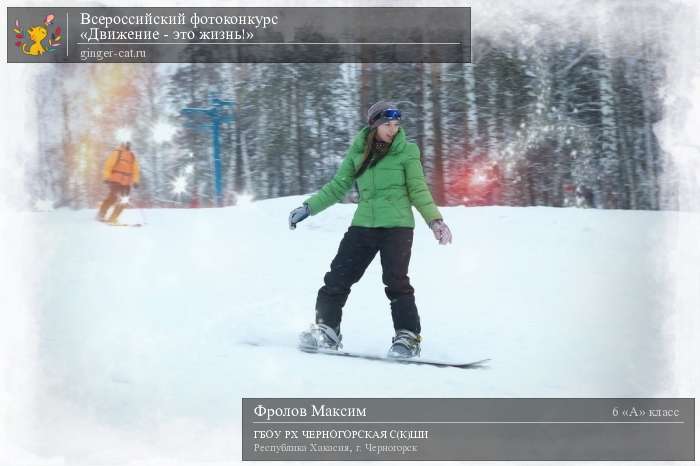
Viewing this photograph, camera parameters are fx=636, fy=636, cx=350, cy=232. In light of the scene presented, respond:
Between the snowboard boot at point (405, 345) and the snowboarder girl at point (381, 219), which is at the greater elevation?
the snowboarder girl at point (381, 219)

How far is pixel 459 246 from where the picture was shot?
4.00m

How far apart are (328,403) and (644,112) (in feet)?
8.34

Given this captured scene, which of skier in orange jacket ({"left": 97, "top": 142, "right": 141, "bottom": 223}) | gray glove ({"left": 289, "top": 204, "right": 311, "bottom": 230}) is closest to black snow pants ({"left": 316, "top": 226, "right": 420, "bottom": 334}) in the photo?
gray glove ({"left": 289, "top": 204, "right": 311, "bottom": 230})

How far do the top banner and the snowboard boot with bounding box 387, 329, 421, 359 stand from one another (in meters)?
1.60

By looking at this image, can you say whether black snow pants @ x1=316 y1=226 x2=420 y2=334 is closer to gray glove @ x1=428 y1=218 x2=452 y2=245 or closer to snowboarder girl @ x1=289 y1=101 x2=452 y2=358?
snowboarder girl @ x1=289 y1=101 x2=452 y2=358

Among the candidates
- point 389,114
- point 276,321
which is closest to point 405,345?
point 276,321

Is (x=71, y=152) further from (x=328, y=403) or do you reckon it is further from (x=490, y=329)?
(x=490, y=329)

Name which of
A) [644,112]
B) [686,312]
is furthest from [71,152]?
[686,312]

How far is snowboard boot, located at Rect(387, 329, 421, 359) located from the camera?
3480mm

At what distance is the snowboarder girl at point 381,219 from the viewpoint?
11.1ft

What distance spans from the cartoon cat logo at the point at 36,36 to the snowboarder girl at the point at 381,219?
1.73 meters

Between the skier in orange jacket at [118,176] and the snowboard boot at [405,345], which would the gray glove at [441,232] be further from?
the skier in orange jacket at [118,176]

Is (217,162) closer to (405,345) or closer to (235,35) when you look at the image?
(235,35)
